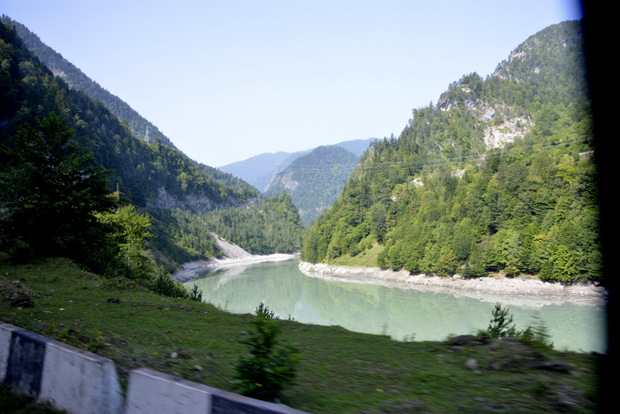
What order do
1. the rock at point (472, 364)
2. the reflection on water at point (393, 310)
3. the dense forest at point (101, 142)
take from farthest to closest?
the dense forest at point (101, 142)
the reflection on water at point (393, 310)
the rock at point (472, 364)

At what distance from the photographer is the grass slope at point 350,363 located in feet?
13.1

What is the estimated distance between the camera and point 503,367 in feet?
16.5

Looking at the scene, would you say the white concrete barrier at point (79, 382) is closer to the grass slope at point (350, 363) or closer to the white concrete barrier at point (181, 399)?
the white concrete barrier at point (181, 399)

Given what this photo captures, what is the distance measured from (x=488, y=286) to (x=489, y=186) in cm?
2635

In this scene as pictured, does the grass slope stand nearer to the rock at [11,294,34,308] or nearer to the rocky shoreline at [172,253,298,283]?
the rock at [11,294,34,308]

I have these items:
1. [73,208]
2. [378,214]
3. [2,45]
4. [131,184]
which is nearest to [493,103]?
[378,214]

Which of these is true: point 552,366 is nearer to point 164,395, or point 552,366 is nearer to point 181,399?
point 181,399

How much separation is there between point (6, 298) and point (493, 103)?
178959mm

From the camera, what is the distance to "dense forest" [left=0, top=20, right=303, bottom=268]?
194ft

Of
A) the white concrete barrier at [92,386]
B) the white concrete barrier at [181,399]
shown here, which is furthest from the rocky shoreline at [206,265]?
the white concrete barrier at [181,399]

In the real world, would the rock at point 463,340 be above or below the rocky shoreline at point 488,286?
above

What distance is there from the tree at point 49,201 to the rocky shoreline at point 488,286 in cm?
3522

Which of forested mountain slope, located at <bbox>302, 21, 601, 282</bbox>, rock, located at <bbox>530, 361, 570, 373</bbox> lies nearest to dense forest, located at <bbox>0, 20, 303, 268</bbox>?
rock, located at <bbox>530, 361, 570, 373</bbox>

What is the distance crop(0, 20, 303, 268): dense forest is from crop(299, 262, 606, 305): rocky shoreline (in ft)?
137
